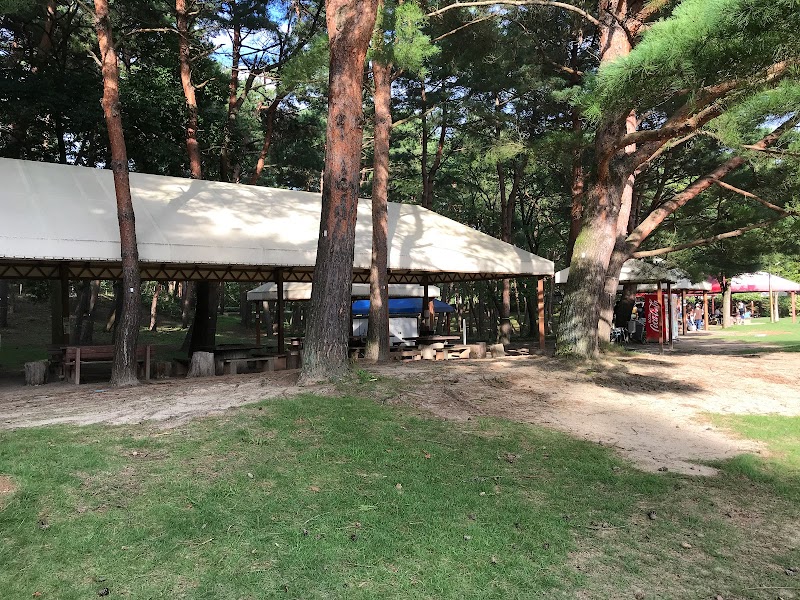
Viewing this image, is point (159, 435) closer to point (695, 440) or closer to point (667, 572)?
point (667, 572)

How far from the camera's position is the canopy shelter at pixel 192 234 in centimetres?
927

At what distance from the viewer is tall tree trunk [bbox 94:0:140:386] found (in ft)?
28.8

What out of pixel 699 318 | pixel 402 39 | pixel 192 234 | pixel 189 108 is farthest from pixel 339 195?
pixel 699 318

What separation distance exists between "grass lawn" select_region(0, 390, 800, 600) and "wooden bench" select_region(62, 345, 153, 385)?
191 inches

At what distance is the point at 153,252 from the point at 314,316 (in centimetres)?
411

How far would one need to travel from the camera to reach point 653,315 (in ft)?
64.5

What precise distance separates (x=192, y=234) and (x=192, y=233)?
4 cm

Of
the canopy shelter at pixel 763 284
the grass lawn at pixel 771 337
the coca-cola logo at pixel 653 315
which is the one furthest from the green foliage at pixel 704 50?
the canopy shelter at pixel 763 284

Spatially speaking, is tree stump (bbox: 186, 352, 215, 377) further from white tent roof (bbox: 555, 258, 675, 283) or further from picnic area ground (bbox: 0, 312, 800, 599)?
white tent roof (bbox: 555, 258, 675, 283)

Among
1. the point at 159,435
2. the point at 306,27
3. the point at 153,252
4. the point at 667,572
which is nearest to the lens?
the point at 667,572

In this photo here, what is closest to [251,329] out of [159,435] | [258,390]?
[258,390]

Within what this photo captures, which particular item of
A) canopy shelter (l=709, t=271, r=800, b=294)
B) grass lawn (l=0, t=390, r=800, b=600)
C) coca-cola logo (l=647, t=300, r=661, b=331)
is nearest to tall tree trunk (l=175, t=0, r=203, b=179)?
grass lawn (l=0, t=390, r=800, b=600)

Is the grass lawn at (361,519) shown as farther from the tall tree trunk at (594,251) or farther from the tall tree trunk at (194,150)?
the tall tree trunk at (194,150)

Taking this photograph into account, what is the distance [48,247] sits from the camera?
888 cm
